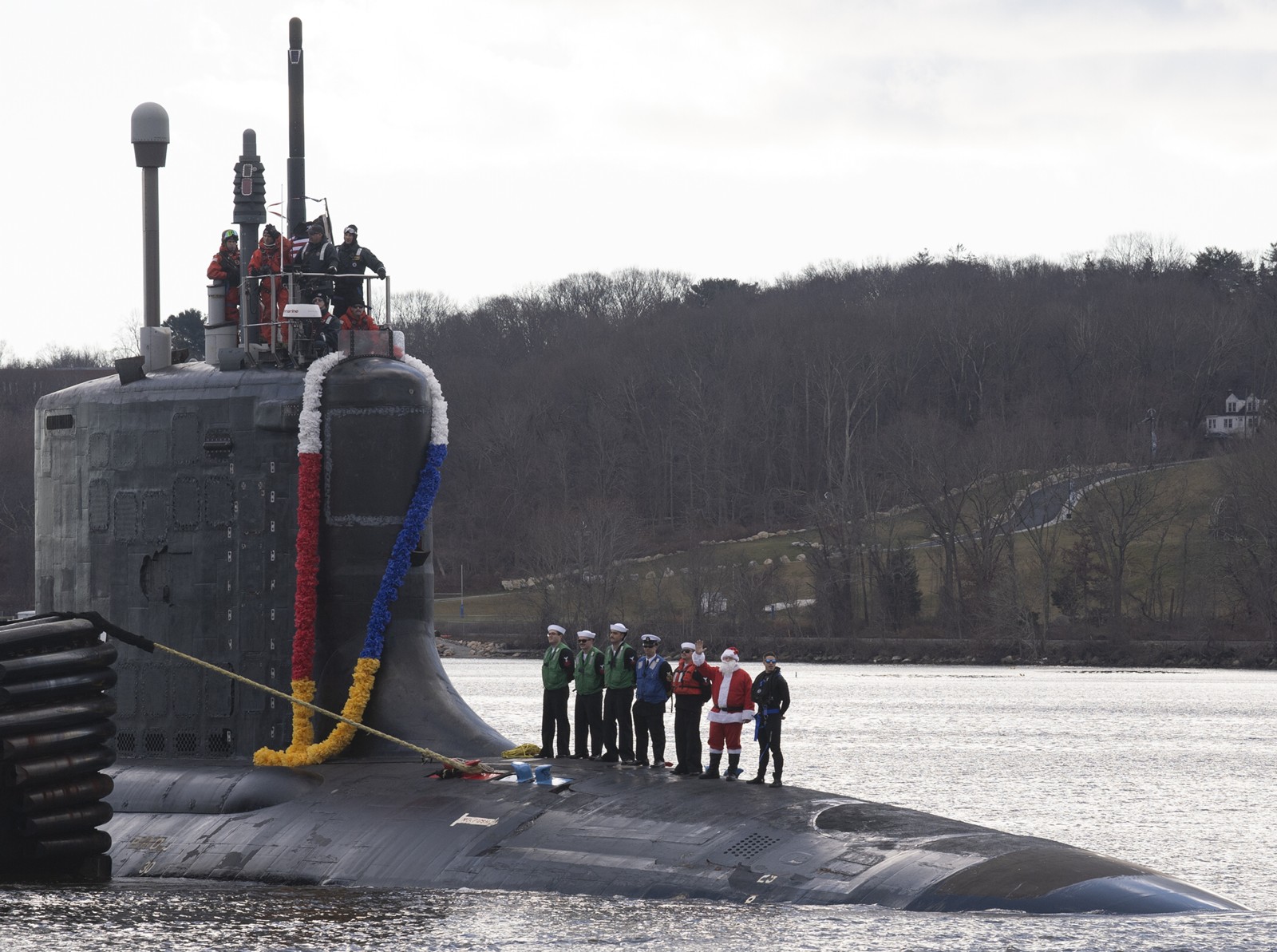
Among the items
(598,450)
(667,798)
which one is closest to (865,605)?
(598,450)

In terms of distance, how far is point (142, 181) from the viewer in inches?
797

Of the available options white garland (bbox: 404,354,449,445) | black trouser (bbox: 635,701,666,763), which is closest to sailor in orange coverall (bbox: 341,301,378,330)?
white garland (bbox: 404,354,449,445)

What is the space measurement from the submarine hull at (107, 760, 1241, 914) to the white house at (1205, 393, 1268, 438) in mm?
104209

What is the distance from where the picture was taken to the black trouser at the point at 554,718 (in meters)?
19.5

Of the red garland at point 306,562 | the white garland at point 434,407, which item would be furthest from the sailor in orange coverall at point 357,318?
the red garland at point 306,562

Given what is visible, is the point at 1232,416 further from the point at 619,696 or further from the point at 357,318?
the point at 357,318

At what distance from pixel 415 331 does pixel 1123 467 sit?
59.9 metres

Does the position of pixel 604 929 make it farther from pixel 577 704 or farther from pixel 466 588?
pixel 466 588

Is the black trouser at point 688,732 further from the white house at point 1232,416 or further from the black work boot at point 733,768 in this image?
the white house at point 1232,416

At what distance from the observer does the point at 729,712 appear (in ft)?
58.2

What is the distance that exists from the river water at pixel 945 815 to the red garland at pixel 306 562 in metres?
2.14

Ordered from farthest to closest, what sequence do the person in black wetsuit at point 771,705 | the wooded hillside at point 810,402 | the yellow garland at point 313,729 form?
the wooded hillside at point 810,402
the person in black wetsuit at point 771,705
the yellow garland at point 313,729

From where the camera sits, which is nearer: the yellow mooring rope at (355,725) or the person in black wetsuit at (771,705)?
the yellow mooring rope at (355,725)

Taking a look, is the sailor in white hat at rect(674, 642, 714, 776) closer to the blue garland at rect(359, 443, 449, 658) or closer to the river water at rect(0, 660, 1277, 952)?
the river water at rect(0, 660, 1277, 952)
